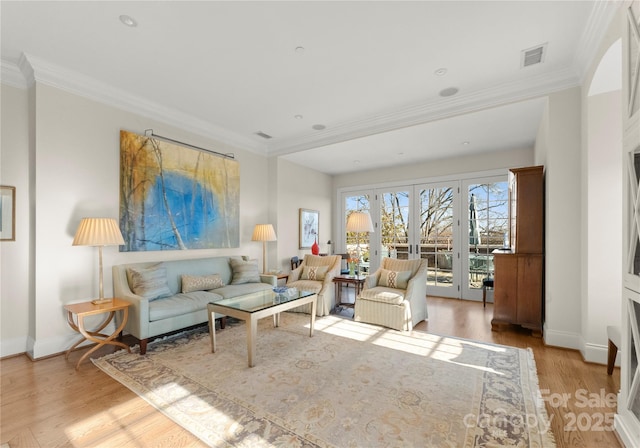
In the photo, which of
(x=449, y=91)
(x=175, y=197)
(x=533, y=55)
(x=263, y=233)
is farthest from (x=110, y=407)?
(x=533, y=55)

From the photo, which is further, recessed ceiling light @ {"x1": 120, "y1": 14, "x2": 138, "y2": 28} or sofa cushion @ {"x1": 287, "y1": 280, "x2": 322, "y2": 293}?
sofa cushion @ {"x1": 287, "y1": 280, "x2": 322, "y2": 293}

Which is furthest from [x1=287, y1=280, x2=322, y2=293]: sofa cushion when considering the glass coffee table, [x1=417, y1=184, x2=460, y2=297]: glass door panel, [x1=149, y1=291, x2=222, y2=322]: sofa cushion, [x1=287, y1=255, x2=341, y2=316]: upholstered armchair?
[x1=417, y1=184, x2=460, y2=297]: glass door panel

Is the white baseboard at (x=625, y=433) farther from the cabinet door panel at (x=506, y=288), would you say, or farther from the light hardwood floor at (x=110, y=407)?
the cabinet door panel at (x=506, y=288)

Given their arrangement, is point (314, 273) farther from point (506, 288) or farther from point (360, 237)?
point (506, 288)

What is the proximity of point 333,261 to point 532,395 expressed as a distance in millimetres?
3046

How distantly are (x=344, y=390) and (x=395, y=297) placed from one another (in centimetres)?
171

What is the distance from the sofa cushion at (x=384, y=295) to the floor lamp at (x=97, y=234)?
121 inches

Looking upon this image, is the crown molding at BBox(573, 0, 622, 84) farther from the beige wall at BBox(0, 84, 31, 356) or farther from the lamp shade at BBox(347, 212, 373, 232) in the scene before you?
the beige wall at BBox(0, 84, 31, 356)

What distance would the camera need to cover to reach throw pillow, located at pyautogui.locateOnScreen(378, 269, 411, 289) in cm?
418

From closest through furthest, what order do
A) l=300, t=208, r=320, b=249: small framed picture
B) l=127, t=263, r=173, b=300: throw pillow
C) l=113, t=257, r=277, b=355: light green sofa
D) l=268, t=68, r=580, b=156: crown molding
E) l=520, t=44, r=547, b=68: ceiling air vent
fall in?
l=520, t=44, r=547, b=68: ceiling air vent
l=113, t=257, r=277, b=355: light green sofa
l=268, t=68, r=580, b=156: crown molding
l=127, t=263, r=173, b=300: throw pillow
l=300, t=208, r=320, b=249: small framed picture

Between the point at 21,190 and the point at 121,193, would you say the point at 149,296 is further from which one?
the point at 21,190

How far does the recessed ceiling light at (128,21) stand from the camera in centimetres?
237

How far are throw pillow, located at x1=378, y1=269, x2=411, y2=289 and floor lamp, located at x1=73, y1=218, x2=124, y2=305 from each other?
3407 mm

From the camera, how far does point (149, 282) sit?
3422mm
